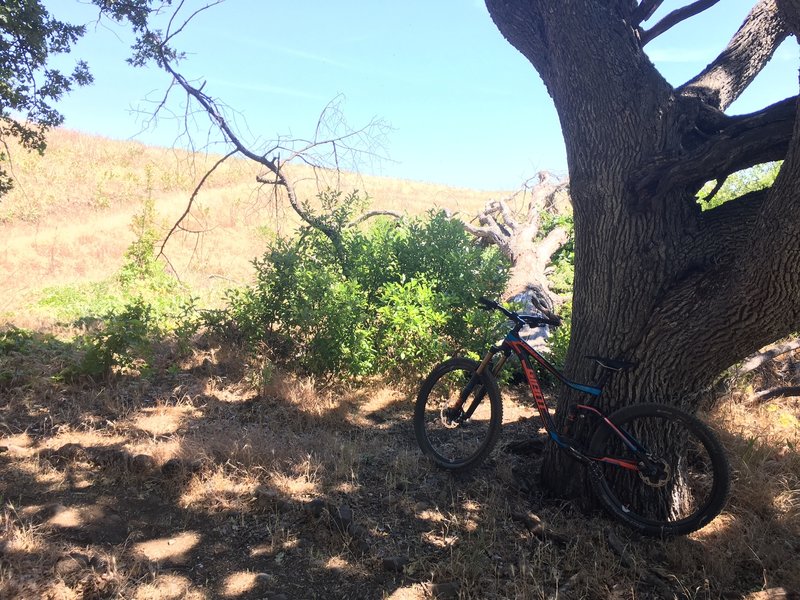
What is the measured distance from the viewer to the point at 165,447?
4.09m

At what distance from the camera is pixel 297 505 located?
11.4 ft

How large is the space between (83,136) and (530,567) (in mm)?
28716

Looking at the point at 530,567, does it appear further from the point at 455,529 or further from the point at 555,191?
the point at 555,191

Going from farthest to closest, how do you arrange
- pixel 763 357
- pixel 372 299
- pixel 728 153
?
pixel 372 299
pixel 763 357
pixel 728 153

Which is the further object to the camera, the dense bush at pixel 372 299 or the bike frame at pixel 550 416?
the dense bush at pixel 372 299

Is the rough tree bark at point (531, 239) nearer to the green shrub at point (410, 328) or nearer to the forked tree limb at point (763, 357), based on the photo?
the green shrub at point (410, 328)

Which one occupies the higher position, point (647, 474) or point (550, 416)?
point (550, 416)

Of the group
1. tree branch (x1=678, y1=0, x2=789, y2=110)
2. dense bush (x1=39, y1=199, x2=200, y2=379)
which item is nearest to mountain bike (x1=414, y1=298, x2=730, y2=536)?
tree branch (x1=678, y1=0, x2=789, y2=110)

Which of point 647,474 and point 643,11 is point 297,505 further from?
point 643,11

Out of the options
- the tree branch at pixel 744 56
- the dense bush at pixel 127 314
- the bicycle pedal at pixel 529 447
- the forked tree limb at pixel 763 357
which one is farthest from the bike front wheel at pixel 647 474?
the dense bush at pixel 127 314

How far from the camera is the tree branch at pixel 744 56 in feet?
12.7

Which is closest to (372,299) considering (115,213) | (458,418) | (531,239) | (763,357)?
(458,418)

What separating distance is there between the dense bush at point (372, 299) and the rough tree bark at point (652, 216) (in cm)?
224

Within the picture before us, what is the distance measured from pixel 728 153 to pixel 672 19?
4.78 feet
